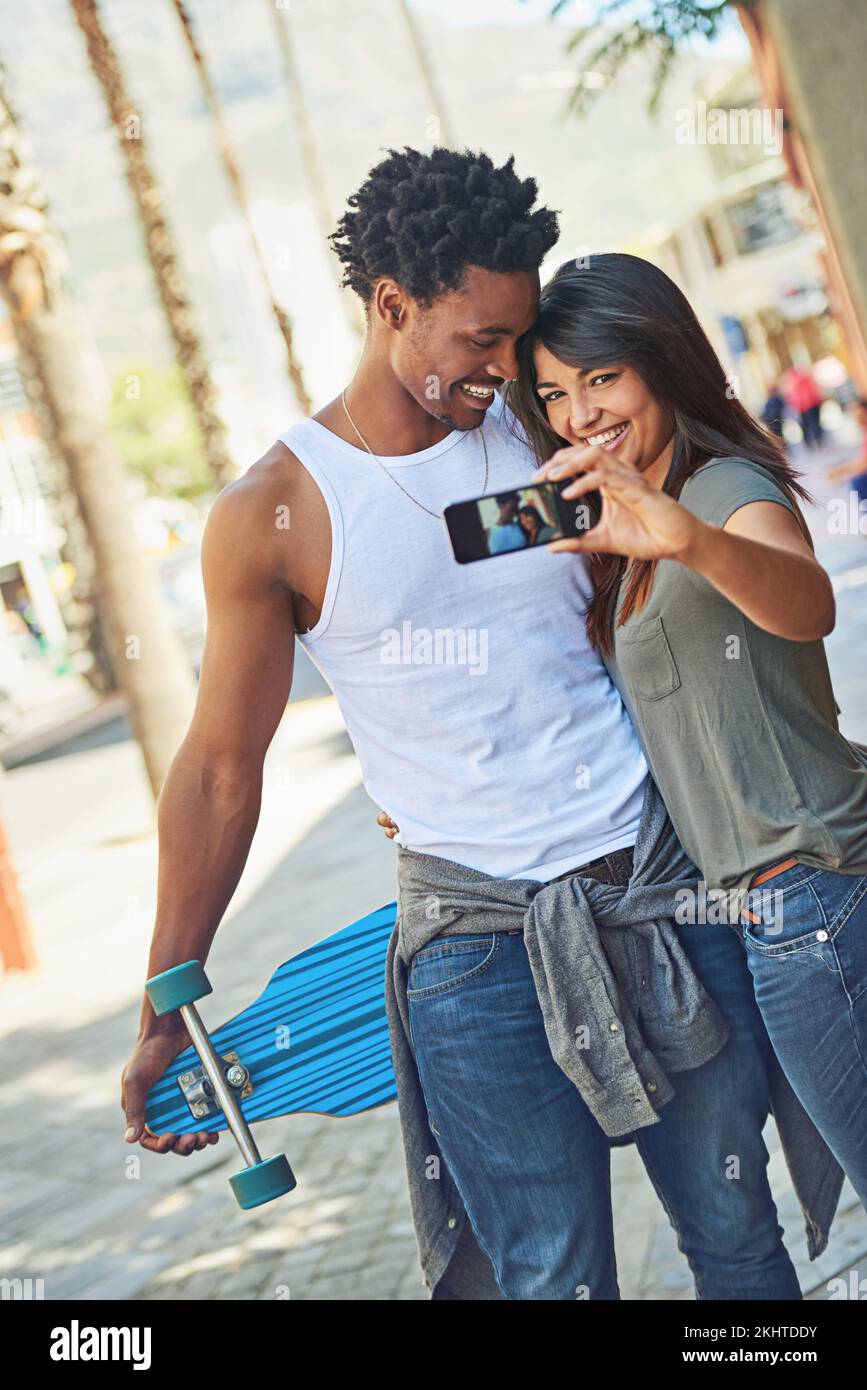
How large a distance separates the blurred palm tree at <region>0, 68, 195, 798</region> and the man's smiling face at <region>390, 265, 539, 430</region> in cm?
873

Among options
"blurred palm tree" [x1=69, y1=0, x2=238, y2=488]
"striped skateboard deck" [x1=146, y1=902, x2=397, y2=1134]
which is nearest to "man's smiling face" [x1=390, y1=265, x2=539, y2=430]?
"striped skateboard deck" [x1=146, y1=902, x2=397, y2=1134]

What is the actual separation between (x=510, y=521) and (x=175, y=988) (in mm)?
970

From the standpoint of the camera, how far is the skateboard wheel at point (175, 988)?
2498mm

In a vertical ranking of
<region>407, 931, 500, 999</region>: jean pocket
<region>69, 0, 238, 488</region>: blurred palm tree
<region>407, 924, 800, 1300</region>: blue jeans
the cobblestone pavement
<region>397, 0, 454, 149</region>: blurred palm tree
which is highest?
<region>397, 0, 454, 149</region>: blurred palm tree

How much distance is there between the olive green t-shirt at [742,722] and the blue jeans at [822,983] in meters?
0.04

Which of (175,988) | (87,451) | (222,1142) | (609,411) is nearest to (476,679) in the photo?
(609,411)

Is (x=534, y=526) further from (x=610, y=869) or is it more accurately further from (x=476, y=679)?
(x=610, y=869)

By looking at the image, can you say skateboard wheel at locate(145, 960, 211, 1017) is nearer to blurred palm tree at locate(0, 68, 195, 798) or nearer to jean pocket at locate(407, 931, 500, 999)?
jean pocket at locate(407, 931, 500, 999)

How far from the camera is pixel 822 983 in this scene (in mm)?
2260

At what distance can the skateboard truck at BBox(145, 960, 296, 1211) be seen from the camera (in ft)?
8.16

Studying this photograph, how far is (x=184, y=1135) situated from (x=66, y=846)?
1105 centimetres

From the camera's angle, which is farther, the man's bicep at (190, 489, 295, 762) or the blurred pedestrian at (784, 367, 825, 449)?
the blurred pedestrian at (784, 367, 825, 449)
